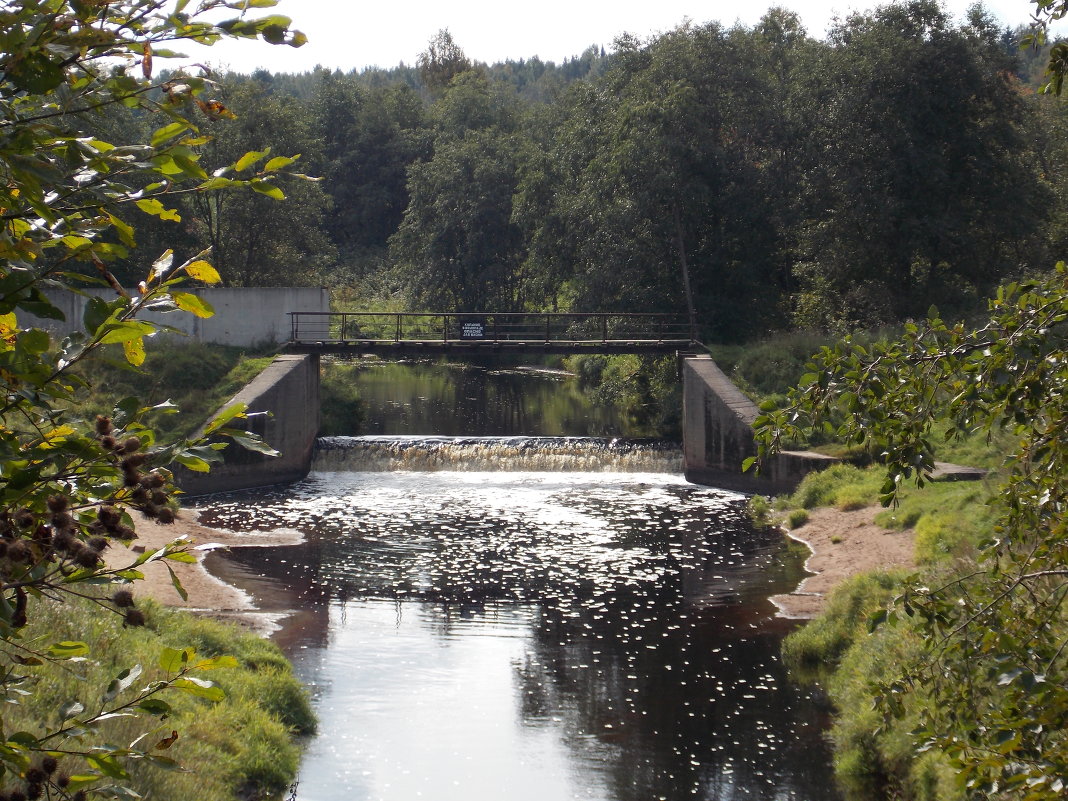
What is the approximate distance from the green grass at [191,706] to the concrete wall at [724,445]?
44.0 feet

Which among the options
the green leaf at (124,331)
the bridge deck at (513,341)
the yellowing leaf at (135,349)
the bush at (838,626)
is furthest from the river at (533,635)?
the green leaf at (124,331)

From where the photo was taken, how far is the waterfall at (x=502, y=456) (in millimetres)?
25359

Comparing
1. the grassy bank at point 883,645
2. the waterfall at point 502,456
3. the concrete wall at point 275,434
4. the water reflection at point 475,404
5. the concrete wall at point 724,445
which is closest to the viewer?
the grassy bank at point 883,645

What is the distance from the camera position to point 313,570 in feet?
55.4

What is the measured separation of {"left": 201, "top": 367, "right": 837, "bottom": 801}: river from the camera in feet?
32.4

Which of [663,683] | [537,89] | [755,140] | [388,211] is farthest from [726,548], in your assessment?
[537,89]

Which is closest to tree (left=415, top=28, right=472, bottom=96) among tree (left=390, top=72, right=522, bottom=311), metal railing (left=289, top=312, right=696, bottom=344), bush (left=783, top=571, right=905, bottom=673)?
tree (left=390, top=72, right=522, bottom=311)

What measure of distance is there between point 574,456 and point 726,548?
733 centimetres

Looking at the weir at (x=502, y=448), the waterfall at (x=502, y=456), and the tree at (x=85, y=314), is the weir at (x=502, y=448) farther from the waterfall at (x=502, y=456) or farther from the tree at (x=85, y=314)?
the tree at (x=85, y=314)

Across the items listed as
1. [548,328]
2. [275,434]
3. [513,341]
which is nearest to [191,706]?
[275,434]

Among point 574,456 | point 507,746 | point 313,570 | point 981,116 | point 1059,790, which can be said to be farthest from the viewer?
point 981,116

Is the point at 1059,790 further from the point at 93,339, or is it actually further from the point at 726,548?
the point at 726,548

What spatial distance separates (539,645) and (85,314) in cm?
1157

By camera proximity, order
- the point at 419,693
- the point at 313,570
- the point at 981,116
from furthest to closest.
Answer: the point at 981,116 → the point at 313,570 → the point at 419,693
